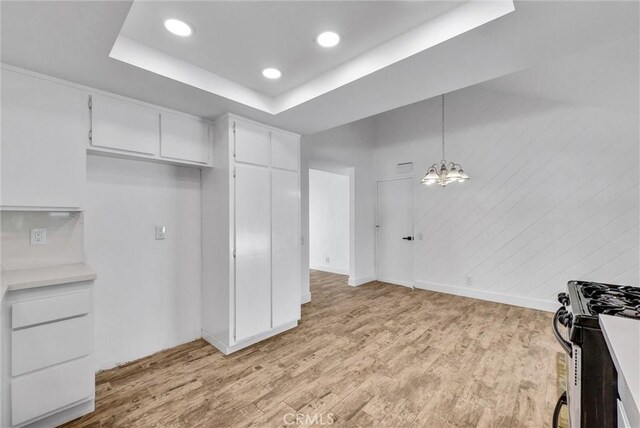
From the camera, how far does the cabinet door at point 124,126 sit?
7.19 feet

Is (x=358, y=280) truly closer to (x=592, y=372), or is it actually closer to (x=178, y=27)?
(x=592, y=372)

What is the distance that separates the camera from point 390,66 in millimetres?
1876

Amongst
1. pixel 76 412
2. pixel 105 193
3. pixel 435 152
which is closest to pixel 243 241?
pixel 105 193

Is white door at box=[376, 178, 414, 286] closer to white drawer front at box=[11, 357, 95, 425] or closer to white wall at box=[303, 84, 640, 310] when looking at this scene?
white wall at box=[303, 84, 640, 310]

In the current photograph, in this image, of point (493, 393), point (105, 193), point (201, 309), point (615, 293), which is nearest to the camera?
point (615, 293)

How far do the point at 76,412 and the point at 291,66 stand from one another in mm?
2908

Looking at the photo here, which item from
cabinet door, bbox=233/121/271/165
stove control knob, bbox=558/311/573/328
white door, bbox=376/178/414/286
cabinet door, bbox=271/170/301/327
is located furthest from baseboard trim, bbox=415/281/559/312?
cabinet door, bbox=233/121/271/165

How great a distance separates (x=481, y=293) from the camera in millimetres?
4352

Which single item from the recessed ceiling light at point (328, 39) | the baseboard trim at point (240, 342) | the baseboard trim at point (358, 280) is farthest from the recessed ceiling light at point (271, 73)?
the baseboard trim at point (358, 280)

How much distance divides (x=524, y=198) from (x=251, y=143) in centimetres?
387

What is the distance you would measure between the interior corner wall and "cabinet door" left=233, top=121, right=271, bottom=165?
1324 millimetres

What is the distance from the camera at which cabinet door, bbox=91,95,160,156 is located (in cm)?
219

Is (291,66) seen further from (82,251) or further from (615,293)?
(615,293)

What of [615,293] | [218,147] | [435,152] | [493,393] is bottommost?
[493,393]
